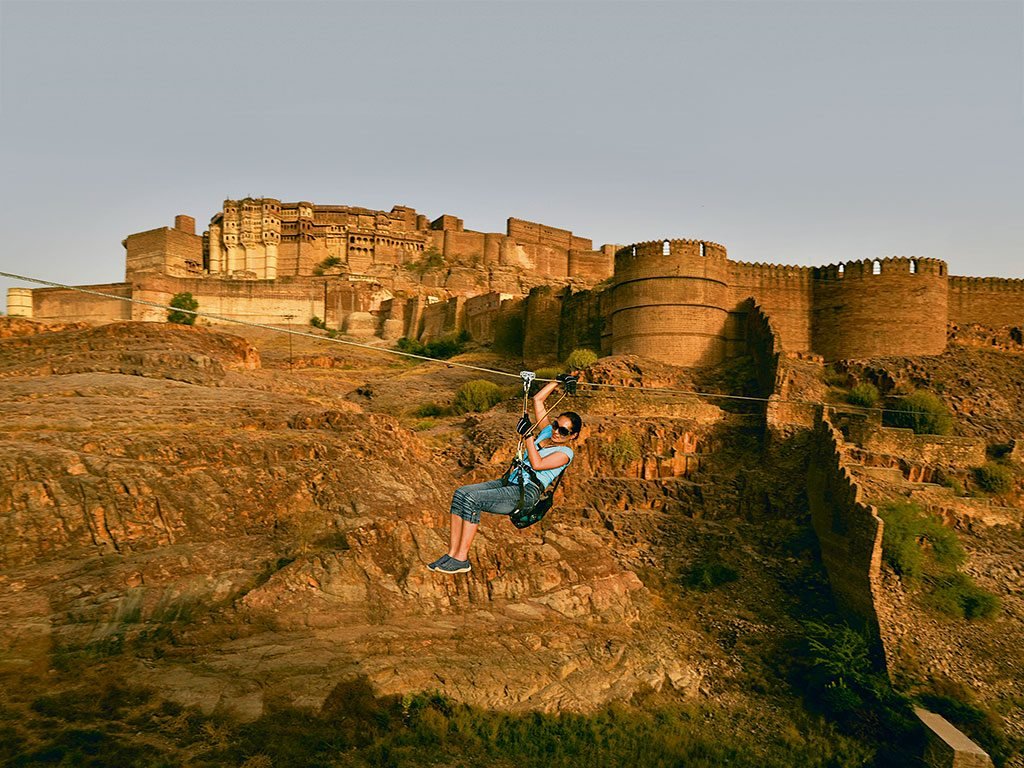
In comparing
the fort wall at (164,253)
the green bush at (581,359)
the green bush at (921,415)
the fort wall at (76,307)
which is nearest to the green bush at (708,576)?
the green bush at (921,415)

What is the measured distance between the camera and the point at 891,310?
26.3 metres

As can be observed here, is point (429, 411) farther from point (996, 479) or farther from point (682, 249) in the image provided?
point (996, 479)

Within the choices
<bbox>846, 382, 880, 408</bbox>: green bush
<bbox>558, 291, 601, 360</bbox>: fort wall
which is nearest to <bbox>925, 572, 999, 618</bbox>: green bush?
<bbox>846, 382, 880, 408</bbox>: green bush

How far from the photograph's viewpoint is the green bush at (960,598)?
1588 centimetres

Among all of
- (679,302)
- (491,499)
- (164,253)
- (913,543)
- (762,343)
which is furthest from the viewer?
(164,253)

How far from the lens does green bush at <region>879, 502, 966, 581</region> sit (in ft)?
54.7

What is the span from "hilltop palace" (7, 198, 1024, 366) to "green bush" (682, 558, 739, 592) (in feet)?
31.1

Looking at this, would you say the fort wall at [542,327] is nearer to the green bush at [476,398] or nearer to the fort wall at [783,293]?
the green bush at [476,398]

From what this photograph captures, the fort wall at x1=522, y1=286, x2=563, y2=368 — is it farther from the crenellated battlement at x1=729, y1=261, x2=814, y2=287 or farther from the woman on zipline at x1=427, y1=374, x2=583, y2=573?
the woman on zipline at x1=427, y1=374, x2=583, y2=573

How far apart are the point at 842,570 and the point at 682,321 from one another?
12.2m

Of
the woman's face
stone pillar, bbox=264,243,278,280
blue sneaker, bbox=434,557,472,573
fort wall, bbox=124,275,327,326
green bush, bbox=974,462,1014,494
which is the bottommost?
green bush, bbox=974,462,1014,494

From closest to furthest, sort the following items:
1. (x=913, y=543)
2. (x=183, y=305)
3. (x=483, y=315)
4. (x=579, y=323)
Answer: (x=913, y=543)
(x=579, y=323)
(x=483, y=315)
(x=183, y=305)

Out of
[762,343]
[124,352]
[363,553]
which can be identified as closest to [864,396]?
[762,343]

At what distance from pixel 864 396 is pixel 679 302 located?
725cm
